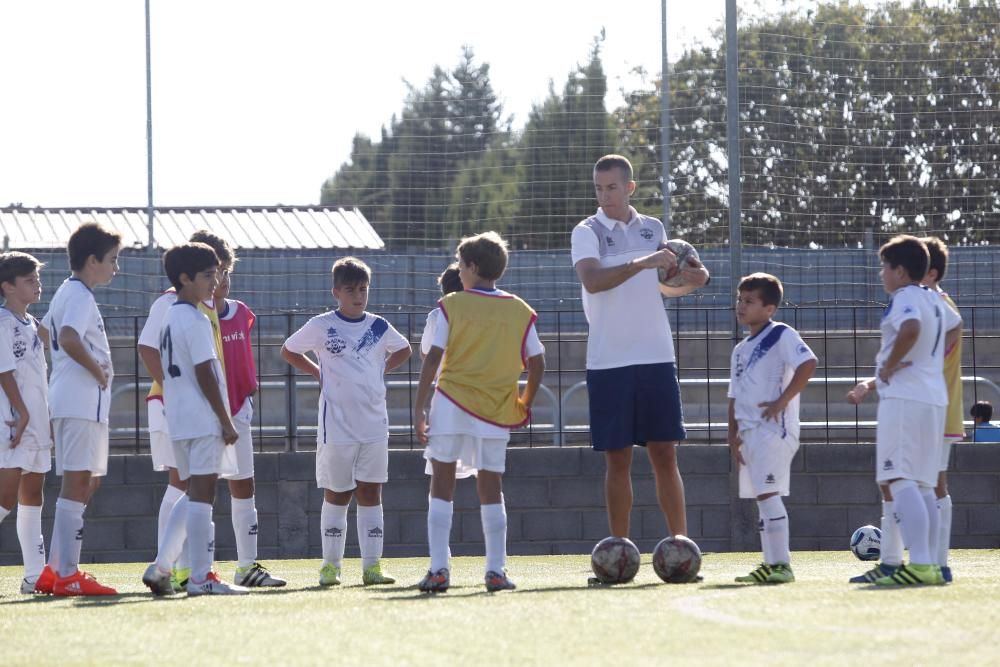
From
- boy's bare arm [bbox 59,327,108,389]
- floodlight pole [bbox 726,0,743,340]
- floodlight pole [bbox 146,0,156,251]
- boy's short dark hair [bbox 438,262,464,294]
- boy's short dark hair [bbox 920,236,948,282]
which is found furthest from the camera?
floodlight pole [bbox 146,0,156,251]

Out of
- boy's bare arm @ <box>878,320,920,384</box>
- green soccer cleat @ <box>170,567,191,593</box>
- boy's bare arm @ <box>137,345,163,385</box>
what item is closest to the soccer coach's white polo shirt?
boy's bare arm @ <box>878,320,920,384</box>

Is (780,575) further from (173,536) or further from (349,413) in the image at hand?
(173,536)

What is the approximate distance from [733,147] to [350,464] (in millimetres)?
4763

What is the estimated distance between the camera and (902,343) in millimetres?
6402

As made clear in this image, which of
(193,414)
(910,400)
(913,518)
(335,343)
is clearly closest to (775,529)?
(913,518)

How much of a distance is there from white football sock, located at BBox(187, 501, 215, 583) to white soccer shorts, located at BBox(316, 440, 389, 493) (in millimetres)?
1150

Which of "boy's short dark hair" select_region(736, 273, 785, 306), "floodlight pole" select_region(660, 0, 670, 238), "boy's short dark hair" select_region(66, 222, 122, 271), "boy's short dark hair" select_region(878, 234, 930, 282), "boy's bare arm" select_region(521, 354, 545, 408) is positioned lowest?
"boy's bare arm" select_region(521, 354, 545, 408)

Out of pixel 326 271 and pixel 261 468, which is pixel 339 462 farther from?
pixel 326 271

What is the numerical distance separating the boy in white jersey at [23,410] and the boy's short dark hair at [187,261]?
132 centimetres

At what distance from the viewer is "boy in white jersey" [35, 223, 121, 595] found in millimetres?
7055

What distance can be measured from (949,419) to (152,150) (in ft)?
29.0

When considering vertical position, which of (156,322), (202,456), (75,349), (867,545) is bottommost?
(867,545)

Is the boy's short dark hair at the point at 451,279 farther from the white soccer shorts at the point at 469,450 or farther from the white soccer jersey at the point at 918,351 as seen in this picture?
the white soccer jersey at the point at 918,351

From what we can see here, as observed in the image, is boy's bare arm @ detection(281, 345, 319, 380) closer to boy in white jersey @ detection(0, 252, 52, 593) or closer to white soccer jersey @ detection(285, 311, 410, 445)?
white soccer jersey @ detection(285, 311, 410, 445)
